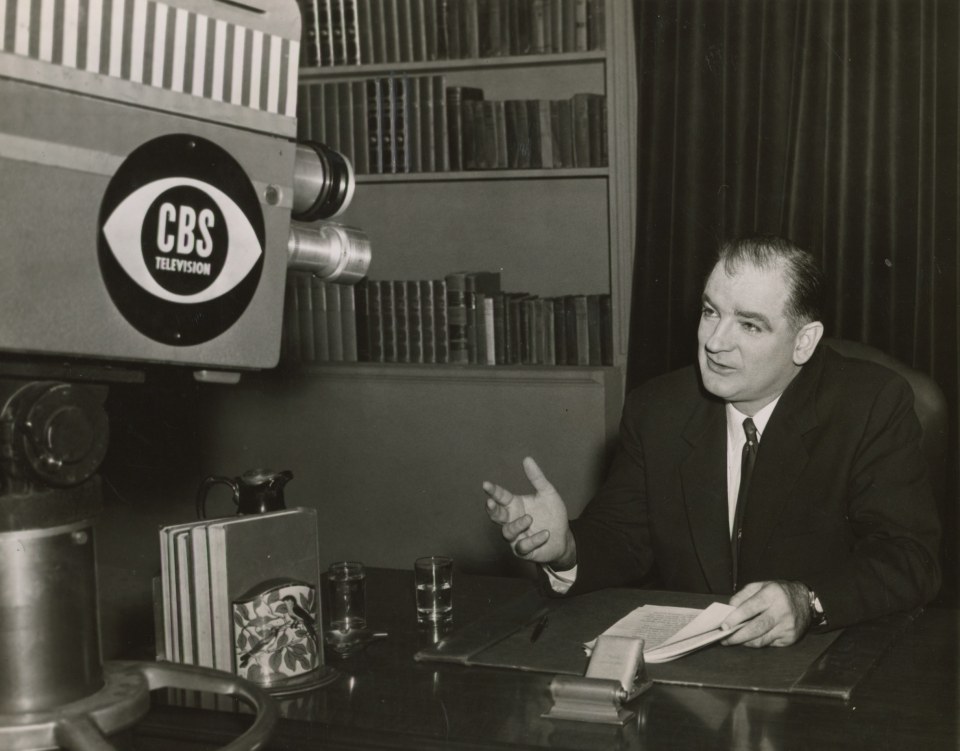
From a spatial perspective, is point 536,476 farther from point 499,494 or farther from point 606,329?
point 606,329

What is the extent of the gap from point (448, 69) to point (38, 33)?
9.92ft

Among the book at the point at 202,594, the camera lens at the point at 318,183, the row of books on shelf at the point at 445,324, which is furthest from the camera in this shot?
the row of books on shelf at the point at 445,324

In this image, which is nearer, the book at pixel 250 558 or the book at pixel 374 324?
the book at pixel 250 558

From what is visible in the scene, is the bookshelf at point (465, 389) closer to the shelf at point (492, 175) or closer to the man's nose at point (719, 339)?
the shelf at point (492, 175)

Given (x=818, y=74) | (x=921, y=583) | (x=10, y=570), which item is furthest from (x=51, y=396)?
(x=818, y=74)

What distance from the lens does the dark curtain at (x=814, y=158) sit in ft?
9.50

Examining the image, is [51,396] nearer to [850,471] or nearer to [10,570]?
[10,570]

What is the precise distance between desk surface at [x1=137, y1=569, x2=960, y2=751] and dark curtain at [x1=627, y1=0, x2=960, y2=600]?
1738 mm

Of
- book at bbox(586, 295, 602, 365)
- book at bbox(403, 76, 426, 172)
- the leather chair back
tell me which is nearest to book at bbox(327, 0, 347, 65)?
book at bbox(403, 76, 426, 172)

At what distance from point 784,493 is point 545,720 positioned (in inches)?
34.1

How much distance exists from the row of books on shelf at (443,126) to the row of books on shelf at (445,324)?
38 cm

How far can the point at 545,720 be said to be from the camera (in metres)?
1.18

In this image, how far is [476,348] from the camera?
341 cm

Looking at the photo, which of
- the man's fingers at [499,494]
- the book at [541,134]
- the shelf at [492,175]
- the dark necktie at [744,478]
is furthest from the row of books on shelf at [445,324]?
the man's fingers at [499,494]
